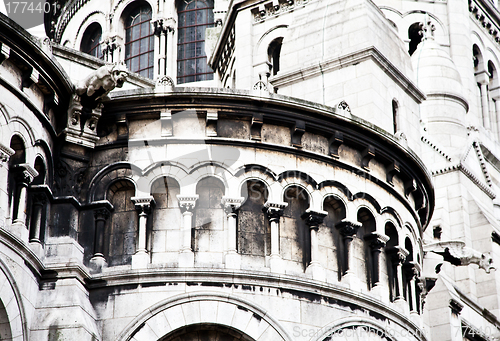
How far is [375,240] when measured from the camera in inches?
1056

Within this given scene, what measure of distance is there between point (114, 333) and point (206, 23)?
133 feet

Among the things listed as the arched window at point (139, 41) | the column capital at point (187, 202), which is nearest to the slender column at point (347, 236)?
the column capital at point (187, 202)

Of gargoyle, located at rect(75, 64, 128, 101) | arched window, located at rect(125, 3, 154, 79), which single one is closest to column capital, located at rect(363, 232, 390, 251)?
gargoyle, located at rect(75, 64, 128, 101)

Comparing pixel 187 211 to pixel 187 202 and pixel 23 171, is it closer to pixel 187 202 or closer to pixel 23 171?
pixel 187 202

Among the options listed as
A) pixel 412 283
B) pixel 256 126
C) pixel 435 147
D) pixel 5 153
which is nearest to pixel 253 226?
pixel 256 126

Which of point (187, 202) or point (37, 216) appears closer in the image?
point (37, 216)

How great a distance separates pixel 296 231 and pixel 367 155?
3.41 meters

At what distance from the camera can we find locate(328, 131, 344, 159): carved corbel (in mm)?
26922

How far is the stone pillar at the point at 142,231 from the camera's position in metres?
24.5

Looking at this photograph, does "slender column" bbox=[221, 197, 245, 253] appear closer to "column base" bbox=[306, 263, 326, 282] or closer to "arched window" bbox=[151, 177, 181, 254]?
"arched window" bbox=[151, 177, 181, 254]

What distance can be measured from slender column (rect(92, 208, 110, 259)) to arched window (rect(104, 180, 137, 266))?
0.49 ft

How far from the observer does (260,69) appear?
45.8 meters

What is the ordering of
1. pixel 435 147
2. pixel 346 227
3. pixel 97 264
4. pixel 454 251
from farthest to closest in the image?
pixel 435 147, pixel 454 251, pixel 346 227, pixel 97 264

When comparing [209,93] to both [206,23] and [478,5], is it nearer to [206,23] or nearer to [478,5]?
[206,23]
